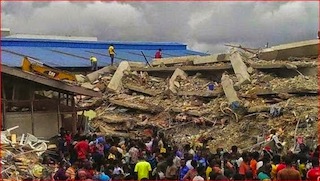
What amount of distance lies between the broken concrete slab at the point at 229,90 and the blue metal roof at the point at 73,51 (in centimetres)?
1099

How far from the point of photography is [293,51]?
19.6m

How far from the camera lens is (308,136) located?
13617 millimetres

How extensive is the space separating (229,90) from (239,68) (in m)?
1.65

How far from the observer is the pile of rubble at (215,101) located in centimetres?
1502

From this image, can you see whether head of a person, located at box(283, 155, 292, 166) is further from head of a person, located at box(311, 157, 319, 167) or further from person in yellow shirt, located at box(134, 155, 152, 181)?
person in yellow shirt, located at box(134, 155, 152, 181)

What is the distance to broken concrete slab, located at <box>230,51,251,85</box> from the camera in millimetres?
Answer: 17844

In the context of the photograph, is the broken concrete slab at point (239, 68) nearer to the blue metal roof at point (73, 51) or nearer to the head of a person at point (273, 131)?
the head of a person at point (273, 131)

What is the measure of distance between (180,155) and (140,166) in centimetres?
127

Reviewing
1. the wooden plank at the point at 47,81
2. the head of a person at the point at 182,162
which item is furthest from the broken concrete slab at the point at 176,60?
the head of a person at the point at 182,162

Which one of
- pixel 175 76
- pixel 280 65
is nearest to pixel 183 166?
pixel 280 65

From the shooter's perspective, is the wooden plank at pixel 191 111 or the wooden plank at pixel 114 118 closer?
the wooden plank at pixel 191 111

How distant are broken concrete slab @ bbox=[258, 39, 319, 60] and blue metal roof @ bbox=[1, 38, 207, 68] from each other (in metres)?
10.9

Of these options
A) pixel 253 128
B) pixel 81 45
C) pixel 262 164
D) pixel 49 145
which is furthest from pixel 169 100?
pixel 81 45

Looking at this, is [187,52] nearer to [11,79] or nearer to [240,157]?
[11,79]
